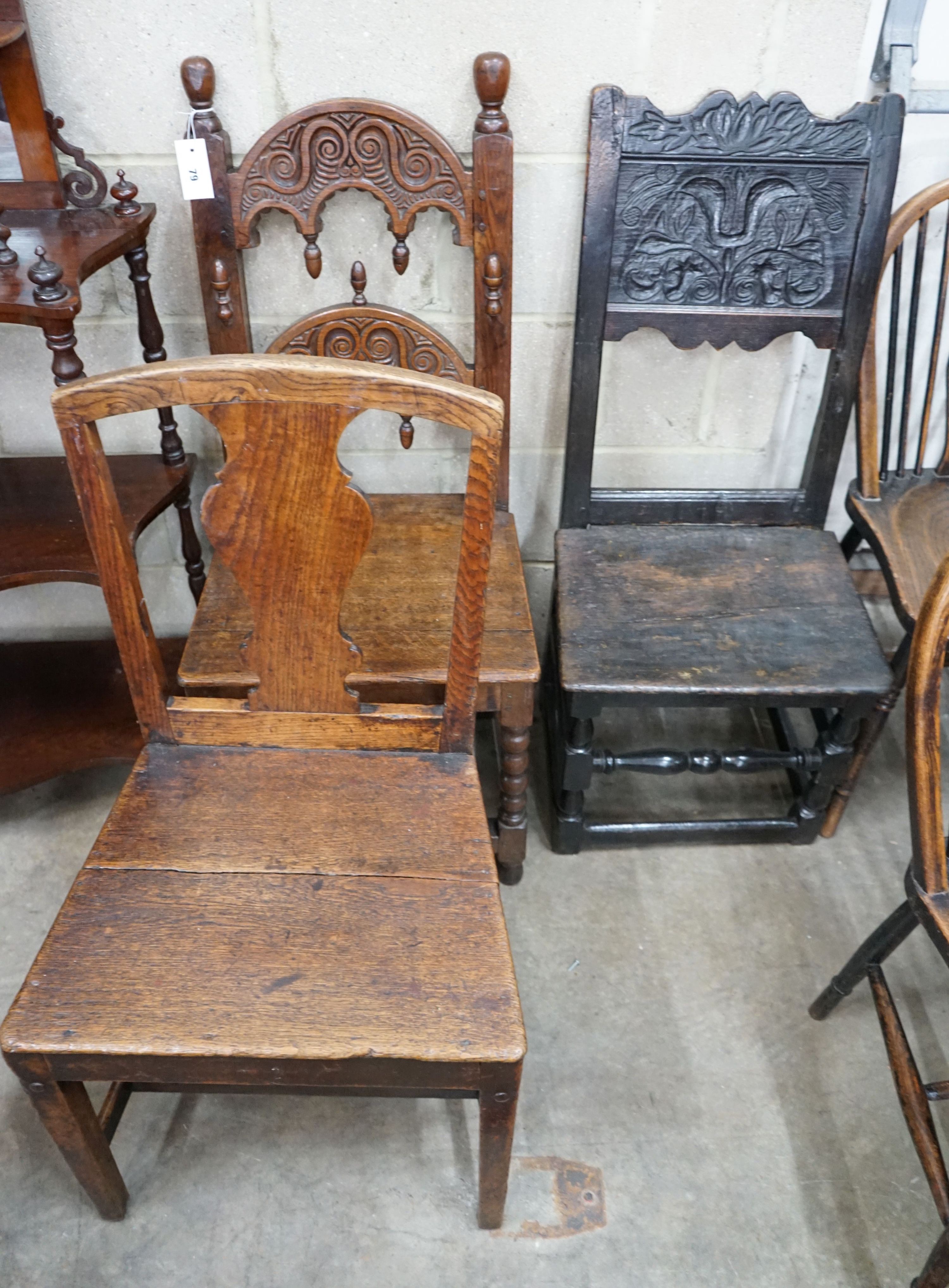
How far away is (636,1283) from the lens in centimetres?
118

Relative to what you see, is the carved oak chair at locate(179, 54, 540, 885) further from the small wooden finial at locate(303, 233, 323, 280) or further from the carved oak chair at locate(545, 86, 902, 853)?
the carved oak chair at locate(545, 86, 902, 853)

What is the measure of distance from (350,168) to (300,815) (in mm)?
899

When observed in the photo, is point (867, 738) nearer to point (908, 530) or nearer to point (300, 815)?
point (908, 530)

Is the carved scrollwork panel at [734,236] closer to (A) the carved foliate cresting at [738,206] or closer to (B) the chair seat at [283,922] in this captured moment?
(A) the carved foliate cresting at [738,206]

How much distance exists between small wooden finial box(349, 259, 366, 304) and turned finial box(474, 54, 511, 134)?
0.80 feet

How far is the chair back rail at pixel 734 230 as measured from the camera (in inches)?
51.8

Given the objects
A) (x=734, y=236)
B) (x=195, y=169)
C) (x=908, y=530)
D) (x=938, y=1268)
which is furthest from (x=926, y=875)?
(x=195, y=169)

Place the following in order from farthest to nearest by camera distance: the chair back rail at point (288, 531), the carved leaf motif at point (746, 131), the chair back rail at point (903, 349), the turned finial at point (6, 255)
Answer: the chair back rail at point (903, 349) → the carved leaf motif at point (746, 131) → the turned finial at point (6, 255) → the chair back rail at point (288, 531)

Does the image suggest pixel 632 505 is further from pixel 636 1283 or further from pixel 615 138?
pixel 636 1283

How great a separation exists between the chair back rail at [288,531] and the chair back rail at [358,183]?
50 cm

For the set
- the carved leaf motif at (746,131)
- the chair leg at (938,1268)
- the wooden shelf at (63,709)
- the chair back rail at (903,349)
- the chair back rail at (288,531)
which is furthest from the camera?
the wooden shelf at (63,709)

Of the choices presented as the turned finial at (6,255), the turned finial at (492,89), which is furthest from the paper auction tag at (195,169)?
the turned finial at (492,89)

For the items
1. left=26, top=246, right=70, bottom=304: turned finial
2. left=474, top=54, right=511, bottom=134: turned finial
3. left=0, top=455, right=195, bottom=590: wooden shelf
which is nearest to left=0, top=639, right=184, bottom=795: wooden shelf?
left=0, top=455, right=195, bottom=590: wooden shelf

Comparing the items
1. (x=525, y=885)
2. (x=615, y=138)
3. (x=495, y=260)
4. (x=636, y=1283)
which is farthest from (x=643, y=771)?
(x=615, y=138)
